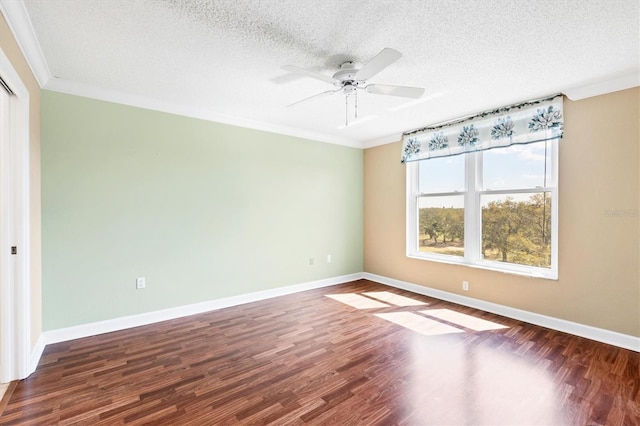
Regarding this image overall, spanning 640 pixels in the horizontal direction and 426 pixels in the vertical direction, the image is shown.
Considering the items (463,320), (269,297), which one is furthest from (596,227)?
(269,297)

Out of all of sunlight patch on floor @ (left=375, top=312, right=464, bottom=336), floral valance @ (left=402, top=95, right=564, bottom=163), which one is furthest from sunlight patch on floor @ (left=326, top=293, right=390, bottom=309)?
floral valance @ (left=402, top=95, right=564, bottom=163)

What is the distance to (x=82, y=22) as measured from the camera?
6.32ft

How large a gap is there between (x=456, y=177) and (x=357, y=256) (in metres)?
2.15

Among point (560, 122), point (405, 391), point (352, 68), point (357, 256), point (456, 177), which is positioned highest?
point (352, 68)

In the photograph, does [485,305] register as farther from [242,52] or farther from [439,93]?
[242,52]

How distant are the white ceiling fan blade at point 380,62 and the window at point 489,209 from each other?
2369 mm

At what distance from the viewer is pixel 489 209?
3709mm

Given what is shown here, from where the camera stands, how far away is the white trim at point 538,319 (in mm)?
2675

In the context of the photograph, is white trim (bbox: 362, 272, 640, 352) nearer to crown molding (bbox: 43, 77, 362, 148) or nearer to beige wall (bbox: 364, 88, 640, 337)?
beige wall (bbox: 364, 88, 640, 337)

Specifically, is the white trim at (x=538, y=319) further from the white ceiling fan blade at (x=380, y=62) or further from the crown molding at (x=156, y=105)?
the white ceiling fan blade at (x=380, y=62)

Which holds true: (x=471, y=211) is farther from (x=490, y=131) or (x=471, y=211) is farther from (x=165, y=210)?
(x=165, y=210)

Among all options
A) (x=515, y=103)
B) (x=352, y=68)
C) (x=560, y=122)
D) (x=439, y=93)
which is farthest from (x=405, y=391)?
(x=515, y=103)

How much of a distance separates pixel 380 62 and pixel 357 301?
10.0 feet

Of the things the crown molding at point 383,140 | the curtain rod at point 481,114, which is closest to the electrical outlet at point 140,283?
the crown molding at point 383,140
